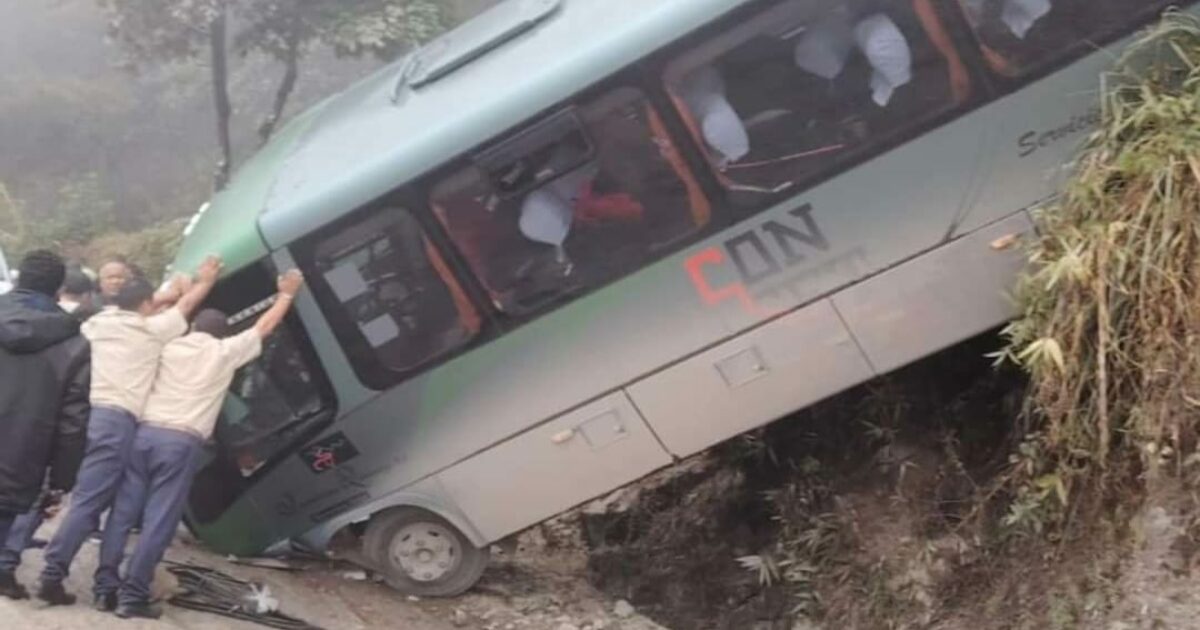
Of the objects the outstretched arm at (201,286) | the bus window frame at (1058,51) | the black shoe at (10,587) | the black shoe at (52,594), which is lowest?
the bus window frame at (1058,51)

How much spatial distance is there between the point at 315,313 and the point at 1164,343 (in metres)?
4.03

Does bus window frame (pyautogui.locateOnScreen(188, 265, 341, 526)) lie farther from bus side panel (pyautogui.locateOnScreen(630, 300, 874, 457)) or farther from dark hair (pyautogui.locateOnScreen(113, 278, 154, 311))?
bus side panel (pyautogui.locateOnScreen(630, 300, 874, 457))

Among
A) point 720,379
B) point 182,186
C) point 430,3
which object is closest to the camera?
point 720,379

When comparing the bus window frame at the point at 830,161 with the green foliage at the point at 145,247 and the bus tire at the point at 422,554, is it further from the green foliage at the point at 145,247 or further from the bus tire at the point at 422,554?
the green foliage at the point at 145,247

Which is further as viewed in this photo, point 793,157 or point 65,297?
point 65,297

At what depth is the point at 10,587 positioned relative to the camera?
6.41 meters

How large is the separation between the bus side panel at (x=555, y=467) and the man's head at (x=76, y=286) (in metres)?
2.39

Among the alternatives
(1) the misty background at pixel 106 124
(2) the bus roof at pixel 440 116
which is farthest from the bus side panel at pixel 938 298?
(1) the misty background at pixel 106 124

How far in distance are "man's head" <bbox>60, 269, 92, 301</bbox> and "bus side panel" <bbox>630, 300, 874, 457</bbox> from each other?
3.28 metres

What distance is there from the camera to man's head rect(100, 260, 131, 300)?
259 inches

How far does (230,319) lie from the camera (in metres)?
7.03

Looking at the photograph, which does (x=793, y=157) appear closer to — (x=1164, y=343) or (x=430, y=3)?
(x=1164, y=343)

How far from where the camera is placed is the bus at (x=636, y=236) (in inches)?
253

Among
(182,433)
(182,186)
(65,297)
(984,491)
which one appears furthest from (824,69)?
(182,186)
